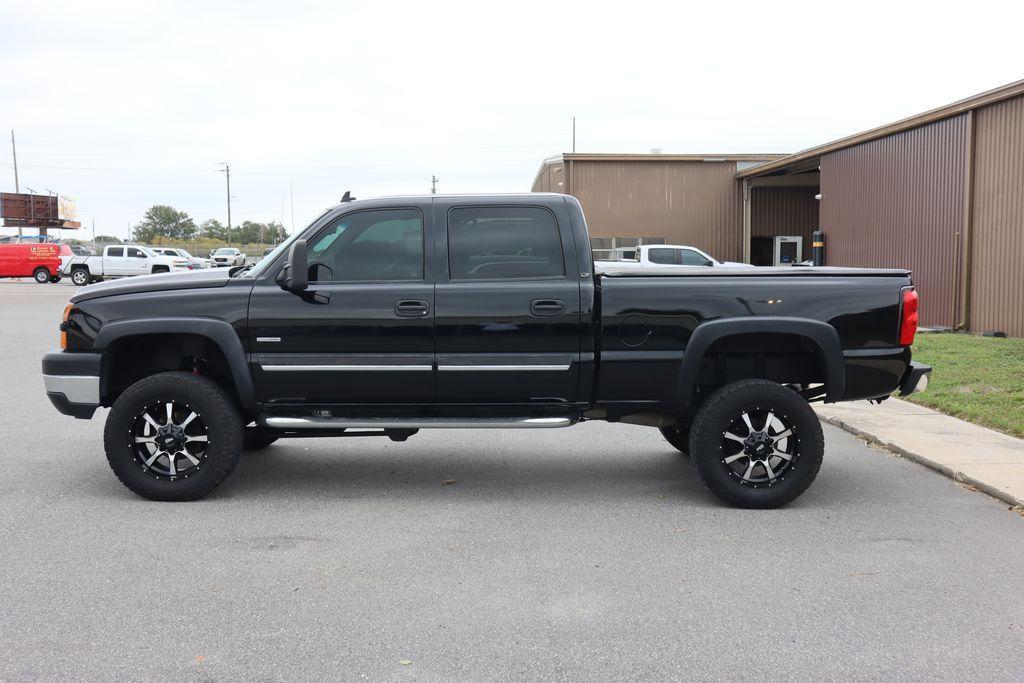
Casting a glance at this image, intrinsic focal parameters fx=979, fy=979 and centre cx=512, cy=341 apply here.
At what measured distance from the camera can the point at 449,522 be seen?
586 centimetres

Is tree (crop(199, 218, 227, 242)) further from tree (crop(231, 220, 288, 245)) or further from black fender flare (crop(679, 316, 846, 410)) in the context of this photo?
black fender flare (crop(679, 316, 846, 410))

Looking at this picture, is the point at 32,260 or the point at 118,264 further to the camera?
the point at 32,260

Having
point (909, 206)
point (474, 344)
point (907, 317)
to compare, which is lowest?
point (474, 344)

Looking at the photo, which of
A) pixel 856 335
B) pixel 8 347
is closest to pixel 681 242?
pixel 8 347

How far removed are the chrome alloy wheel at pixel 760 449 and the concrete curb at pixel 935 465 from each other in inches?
57.5

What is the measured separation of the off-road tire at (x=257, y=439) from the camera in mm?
7484

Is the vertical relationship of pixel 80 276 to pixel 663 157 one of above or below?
below

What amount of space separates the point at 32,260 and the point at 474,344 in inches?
1879

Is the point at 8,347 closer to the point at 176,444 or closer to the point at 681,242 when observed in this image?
the point at 176,444

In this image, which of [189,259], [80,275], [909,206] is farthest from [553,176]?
[80,275]

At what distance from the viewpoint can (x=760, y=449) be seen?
6.18m

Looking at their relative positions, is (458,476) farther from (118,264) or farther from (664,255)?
(118,264)

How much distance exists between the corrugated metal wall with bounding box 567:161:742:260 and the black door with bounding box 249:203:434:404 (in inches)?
1174

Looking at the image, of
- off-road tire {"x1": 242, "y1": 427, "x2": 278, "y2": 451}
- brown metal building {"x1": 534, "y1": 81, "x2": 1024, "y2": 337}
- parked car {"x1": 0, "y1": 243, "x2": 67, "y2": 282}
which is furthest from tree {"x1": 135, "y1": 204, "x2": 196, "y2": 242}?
off-road tire {"x1": 242, "y1": 427, "x2": 278, "y2": 451}
